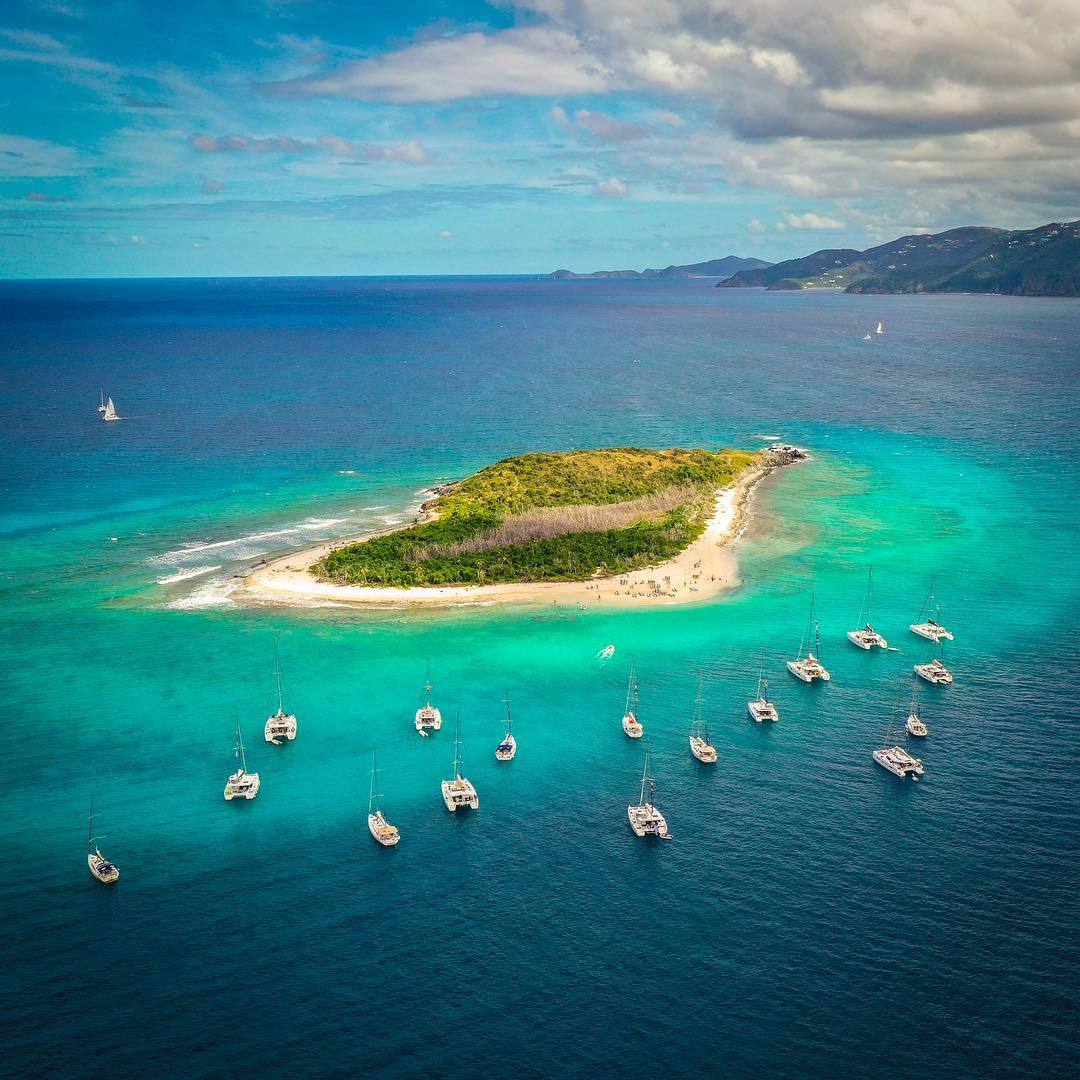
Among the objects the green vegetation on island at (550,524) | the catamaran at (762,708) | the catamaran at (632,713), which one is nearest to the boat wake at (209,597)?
the green vegetation on island at (550,524)

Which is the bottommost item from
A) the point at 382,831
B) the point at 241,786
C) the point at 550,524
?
the point at 382,831

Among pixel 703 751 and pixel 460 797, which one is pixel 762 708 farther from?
pixel 460 797

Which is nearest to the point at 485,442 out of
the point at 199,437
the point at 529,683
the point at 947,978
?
the point at 199,437

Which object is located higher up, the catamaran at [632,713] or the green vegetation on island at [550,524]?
the green vegetation on island at [550,524]

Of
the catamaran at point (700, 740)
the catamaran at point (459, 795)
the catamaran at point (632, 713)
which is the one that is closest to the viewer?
the catamaran at point (459, 795)

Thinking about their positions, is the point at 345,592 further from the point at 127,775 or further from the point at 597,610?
the point at 127,775

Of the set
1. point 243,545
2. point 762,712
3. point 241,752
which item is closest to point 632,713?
point 762,712

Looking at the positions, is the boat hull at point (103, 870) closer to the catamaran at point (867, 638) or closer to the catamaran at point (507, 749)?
the catamaran at point (507, 749)
